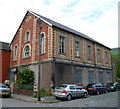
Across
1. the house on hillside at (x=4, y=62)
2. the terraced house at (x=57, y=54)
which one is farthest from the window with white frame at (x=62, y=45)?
the house on hillside at (x=4, y=62)

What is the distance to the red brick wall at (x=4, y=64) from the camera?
23667 millimetres

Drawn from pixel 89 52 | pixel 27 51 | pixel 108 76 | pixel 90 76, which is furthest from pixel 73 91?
pixel 108 76

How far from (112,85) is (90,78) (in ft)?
12.2

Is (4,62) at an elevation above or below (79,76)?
above

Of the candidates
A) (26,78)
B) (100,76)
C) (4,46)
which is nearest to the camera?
(26,78)

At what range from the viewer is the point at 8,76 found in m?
24.3

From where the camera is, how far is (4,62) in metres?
→ 24.5

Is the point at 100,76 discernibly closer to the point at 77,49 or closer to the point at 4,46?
the point at 77,49

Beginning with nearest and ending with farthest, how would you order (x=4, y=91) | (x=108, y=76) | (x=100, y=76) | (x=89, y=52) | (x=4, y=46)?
(x=4, y=91)
(x=89, y=52)
(x=4, y=46)
(x=100, y=76)
(x=108, y=76)

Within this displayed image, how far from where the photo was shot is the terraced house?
699 inches

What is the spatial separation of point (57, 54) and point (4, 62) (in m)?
11.6

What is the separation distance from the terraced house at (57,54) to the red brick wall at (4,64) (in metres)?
0.99

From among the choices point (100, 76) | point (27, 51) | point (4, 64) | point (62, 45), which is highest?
point (62, 45)

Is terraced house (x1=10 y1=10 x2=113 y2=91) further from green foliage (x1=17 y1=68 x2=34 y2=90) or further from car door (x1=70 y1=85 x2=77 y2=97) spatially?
car door (x1=70 y1=85 x2=77 y2=97)
